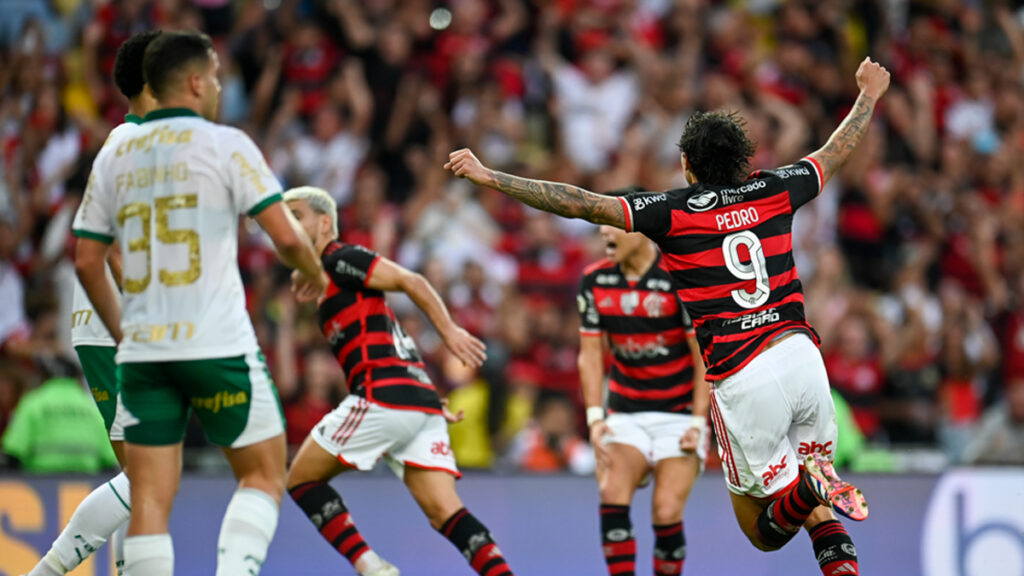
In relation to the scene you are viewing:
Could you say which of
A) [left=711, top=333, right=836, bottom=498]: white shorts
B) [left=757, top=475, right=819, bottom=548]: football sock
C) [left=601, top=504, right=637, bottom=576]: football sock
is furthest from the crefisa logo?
[left=711, top=333, right=836, bottom=498]: white shorts

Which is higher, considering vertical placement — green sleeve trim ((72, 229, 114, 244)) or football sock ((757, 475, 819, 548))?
green sleeve trim ((72, 229, 114, 244))

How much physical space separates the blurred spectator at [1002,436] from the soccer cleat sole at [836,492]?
6.84 meters

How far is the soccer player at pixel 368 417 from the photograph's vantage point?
6832 mm

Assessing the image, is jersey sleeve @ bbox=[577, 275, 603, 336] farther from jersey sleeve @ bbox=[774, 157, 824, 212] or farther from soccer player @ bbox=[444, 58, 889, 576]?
jersey sleeve @ bbox=[774, 157, 824, 212]

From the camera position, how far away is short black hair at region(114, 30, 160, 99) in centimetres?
594

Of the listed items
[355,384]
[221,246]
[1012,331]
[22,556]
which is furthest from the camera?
[1012,331]

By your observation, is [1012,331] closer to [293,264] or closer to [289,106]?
[289,106]

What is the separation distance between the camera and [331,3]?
14.9 m

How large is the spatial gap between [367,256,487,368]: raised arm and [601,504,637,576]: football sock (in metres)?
1.69

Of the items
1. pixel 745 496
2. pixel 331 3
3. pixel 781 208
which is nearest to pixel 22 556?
pixel 745 496

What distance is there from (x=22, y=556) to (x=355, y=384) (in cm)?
363

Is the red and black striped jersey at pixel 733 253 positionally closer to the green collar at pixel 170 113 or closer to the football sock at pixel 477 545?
the football sock at pixel 477 545

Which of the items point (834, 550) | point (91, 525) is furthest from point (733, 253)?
point (91, 525)

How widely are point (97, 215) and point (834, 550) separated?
12.6 feet
